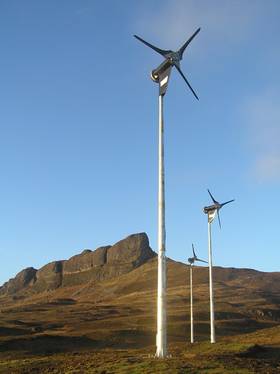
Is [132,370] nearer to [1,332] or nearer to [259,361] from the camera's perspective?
[259,361]

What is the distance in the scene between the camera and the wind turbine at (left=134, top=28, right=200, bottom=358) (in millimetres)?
43344

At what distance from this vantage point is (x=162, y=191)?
4597cm

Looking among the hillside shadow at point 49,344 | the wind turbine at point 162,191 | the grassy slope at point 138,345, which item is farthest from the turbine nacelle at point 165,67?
the hillside shadow at point 49,344

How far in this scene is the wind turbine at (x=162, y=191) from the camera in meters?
43.3

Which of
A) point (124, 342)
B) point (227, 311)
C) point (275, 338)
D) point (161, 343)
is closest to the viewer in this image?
point (161, 343)

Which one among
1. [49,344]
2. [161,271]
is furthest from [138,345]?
[161,271]

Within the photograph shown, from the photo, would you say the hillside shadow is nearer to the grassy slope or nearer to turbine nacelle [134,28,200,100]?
the grassy slope

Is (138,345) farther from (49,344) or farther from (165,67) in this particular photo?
(165,67)

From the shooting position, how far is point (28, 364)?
1893 inches

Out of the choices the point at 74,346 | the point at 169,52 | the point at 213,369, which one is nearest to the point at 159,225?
the point at 213,369

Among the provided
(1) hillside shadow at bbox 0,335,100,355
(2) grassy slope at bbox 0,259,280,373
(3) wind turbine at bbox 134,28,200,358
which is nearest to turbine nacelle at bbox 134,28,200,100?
(3) wind turbine at bbox 134,28,200,358

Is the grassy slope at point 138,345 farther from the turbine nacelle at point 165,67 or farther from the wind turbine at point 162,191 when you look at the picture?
the turbine nacelle at point 165,67

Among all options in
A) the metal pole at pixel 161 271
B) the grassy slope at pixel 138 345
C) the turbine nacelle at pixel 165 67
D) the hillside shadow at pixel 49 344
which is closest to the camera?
the grassy slope at pixel 138 345

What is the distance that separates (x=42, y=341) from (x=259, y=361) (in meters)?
76.0
